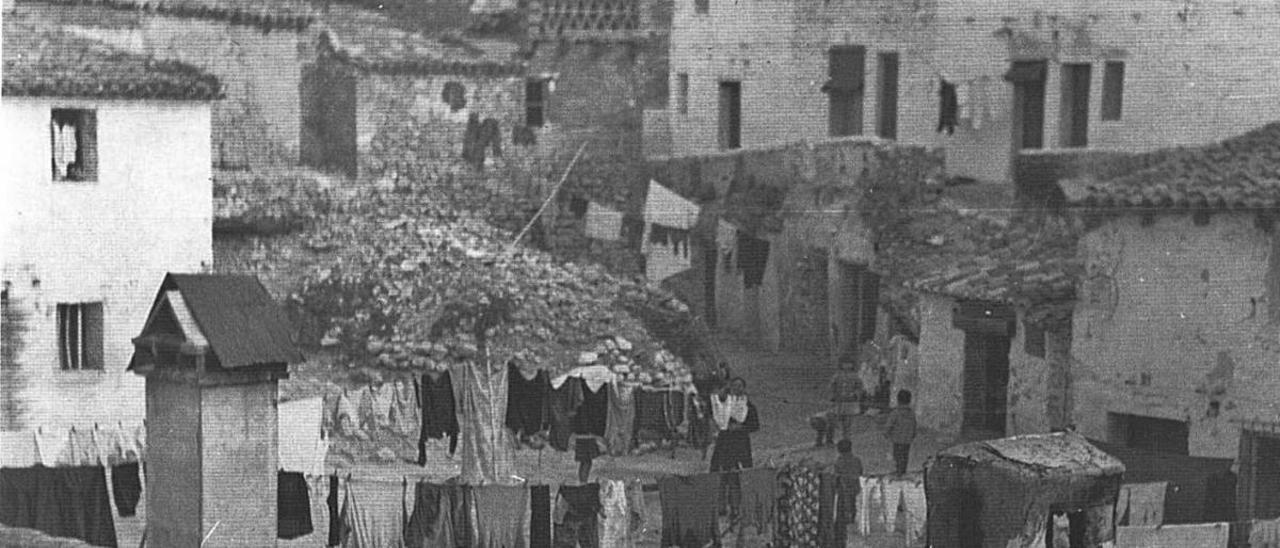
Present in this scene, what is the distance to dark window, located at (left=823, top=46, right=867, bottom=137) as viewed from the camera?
35.4 ft

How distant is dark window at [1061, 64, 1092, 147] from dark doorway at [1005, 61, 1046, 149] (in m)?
0.12

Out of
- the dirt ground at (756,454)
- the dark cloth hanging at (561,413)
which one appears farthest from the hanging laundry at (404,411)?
the dark cloth hanging at (561,413)

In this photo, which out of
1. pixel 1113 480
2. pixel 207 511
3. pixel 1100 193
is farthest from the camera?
pixel 1100 193

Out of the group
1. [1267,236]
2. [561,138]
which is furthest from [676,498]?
[561,138]

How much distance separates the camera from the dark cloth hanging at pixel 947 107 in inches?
413

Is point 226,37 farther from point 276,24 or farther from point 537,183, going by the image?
point 537,183

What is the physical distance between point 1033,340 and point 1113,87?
1500 millimetres

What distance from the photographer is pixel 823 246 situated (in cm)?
1076

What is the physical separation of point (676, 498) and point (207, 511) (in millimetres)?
1988

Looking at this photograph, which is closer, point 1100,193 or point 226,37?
point 1100,193

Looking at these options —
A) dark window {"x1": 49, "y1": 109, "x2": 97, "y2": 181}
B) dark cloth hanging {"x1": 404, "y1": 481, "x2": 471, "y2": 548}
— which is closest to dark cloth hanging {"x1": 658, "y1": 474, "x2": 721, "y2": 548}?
dark cloth hanging {"x1": 404, "y1": 481, "x2": 471, "y2": 548}

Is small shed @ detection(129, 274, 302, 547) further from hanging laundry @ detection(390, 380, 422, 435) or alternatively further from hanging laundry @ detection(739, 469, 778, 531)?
hanging laundry @ detection(390, 380, 422, 435)

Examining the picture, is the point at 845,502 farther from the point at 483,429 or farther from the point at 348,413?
the point at 348,413

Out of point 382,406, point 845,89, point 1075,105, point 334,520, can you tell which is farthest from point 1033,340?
point 334,520
